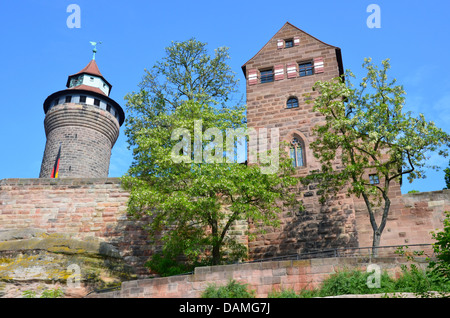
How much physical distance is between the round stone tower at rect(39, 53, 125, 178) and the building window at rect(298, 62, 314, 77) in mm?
18230

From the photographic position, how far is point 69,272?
18.4 m

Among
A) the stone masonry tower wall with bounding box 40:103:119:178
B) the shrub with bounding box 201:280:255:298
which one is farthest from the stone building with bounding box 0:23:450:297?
the stone masonry tower wall with bounding box 40:103:119:178

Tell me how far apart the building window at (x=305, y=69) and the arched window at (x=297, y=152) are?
11.2 feet

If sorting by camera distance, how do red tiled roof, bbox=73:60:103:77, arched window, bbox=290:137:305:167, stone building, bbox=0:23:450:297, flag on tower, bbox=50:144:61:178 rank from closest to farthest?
stone building, bbox=0:23:450:297 → arched window, bbox=290:137:305:167 → flag on tower, bbox=50:144:61:178 → red tiled roof, bbox=73:60:103:77

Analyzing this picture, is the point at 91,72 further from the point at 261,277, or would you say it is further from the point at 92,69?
the point at 261,277

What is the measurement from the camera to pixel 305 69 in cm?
2344

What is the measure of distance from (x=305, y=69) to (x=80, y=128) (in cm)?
1998

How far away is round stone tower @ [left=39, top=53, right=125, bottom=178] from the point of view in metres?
35.1

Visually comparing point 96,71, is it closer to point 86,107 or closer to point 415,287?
point 86,107

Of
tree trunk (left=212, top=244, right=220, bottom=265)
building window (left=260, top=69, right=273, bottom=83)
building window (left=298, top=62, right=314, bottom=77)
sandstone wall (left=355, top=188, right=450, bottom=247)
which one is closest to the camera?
tree trunk (left=212, top=244, right=220, bottom=265)

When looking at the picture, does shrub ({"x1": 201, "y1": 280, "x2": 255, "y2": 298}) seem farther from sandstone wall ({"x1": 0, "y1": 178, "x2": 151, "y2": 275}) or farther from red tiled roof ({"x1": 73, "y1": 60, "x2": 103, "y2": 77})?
red tiled roof ({"x1": 73, "y1": 60, "x2": 103, "y2": 77})

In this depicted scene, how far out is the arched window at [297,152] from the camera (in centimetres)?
2153

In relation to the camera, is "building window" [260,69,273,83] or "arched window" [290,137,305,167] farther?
"building window" [260,69,273,83]

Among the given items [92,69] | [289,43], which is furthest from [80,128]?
[289,43]
